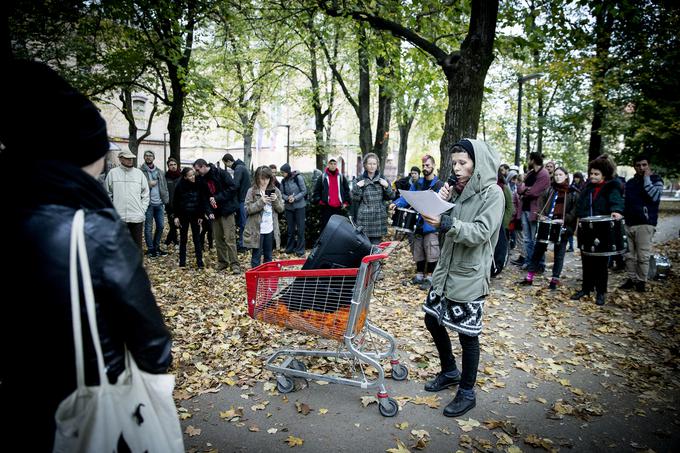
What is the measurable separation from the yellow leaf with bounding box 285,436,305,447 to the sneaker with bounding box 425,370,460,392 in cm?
137

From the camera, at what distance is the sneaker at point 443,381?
13.1 feet

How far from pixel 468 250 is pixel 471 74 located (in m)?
4.93

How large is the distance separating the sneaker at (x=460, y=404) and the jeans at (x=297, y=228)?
6823 mm

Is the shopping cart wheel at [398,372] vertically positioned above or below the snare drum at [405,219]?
below

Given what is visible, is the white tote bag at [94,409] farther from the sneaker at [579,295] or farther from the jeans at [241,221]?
the jeans at [241,221]

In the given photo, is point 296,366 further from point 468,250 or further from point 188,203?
point 188,203

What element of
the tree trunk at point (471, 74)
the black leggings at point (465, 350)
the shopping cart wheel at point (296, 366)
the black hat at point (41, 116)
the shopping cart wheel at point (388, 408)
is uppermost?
the tree trunk at point (471, 74)

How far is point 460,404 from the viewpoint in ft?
11.8

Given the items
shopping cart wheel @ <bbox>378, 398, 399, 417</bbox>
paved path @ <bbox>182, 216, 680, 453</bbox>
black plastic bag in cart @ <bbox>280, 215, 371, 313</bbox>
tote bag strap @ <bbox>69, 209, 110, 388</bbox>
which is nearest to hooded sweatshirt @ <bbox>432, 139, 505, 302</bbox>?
black plastic bag in cart @ <bbox>280, 215, 371, 313</bbox>

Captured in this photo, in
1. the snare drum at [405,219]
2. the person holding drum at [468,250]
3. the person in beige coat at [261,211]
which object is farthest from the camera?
the person in beige coat at [261,211]

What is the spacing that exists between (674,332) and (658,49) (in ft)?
55.0

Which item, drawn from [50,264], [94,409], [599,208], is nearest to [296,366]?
[94,409]

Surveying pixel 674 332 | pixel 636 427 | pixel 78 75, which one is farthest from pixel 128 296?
pixel 78 75

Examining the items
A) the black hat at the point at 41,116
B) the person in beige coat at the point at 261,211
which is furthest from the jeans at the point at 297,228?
the black hat at the point at 41,116
